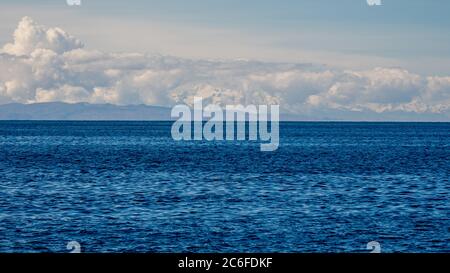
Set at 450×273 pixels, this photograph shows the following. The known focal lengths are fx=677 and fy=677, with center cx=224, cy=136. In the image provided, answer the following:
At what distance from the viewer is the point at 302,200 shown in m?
50.5

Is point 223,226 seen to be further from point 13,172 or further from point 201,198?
point 13,172

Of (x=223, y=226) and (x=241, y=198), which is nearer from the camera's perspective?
(x=223, y=226)

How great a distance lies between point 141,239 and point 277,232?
740 cm

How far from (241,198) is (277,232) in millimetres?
15583

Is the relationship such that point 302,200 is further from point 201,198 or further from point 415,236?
point 415,236

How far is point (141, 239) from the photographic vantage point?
3388cm

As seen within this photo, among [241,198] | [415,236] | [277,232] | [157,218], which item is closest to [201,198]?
[241,198]
